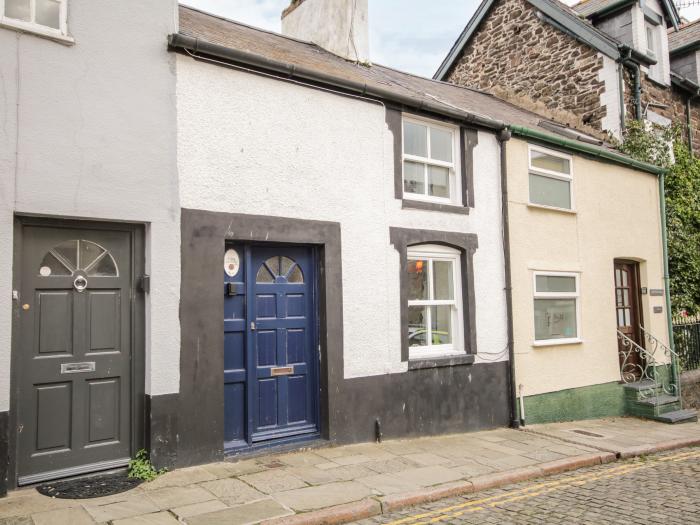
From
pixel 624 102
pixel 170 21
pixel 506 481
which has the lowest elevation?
pixel 506 481

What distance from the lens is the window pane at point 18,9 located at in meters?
5.66

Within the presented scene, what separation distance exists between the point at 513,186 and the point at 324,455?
18.0 feet

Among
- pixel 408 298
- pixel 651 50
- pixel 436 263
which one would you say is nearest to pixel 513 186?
pixel 436 263

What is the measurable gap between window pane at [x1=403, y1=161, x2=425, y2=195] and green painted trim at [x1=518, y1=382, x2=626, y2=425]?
387 cm

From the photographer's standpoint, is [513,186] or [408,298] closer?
[408,298]

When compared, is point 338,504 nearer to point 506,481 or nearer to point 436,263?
point 506,481

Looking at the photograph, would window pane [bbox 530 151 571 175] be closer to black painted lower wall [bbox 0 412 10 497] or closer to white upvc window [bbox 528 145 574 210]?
white upvc window [bbox 528 145 574 210]

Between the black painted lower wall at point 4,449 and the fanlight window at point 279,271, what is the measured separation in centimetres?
297

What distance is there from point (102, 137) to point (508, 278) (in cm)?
637

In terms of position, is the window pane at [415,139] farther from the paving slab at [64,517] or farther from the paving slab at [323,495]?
the paving slab at [64,517]

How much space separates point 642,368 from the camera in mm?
12250

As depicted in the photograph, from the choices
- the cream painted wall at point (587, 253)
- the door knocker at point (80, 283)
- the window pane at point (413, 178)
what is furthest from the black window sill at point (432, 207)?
the door knocker at point (80, 283)

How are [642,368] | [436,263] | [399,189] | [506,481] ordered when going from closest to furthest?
[506,481] < [399,189] < [436,263] < [642,368]

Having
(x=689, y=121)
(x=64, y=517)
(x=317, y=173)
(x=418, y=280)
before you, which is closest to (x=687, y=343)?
(x=689, y=121)
